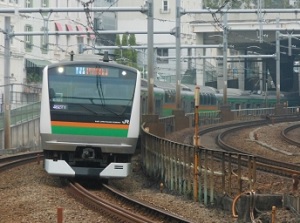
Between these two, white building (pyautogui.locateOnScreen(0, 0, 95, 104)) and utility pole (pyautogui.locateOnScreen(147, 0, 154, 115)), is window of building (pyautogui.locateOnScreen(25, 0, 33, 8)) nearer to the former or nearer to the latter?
white building (pyautogui.locateOnScreen(0, 0, 95, 104))

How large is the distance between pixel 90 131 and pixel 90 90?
95 centimetres

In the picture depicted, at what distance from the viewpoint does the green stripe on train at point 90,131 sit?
17.5 metres

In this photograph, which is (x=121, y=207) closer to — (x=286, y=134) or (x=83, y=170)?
(x=83, y=170)

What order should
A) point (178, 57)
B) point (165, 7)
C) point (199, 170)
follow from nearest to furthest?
point (199, 170)
point (178, 57)
point (165, 7)

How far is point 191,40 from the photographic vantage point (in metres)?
78.7

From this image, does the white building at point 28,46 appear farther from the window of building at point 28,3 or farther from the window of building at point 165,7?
the window of building at point 165,7

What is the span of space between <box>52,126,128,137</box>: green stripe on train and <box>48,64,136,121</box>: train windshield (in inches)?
9.6

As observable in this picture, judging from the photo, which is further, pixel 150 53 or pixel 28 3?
pixel 28 3

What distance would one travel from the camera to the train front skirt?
17516 millimetres

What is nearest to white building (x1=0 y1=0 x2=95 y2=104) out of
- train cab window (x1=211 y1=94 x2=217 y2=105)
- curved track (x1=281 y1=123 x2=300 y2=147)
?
train cab window (x1=211 y1=94 x2=217 y2=105)

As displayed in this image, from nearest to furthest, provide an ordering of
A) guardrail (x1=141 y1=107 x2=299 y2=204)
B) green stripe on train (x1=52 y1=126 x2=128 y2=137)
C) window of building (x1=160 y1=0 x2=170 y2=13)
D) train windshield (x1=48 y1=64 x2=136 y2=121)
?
guardrail (x1=141 y1=107 x2=299 y2=204), green stripe on train (x1=52 y1=126 x2=128 y2=137), train windshield (x1=48 y1=64 x2=136 y2=121), window of building (x1=160 y1=0 x2=170 y2=13)

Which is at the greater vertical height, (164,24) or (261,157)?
(164,24)

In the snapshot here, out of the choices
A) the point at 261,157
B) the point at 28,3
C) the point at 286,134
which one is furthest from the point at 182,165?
the point at 28,3

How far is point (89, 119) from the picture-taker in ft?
57.6
